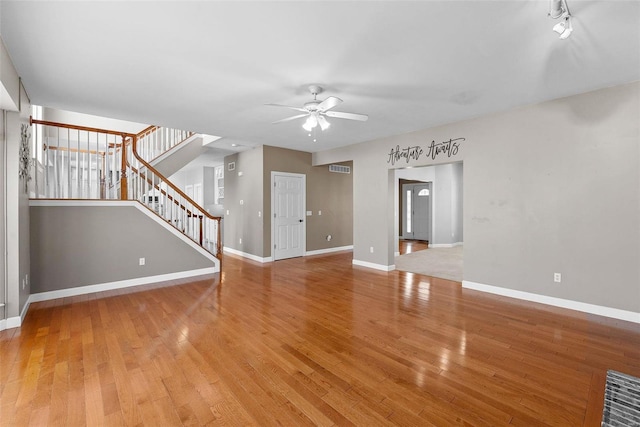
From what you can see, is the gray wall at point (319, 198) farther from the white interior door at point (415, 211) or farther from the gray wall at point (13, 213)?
the gray wall at point (13, 213)

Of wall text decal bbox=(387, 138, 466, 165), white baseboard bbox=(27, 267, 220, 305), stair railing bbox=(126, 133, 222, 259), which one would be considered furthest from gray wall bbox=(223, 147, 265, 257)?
wall text decal bbox=(387, 138, 466, 165)

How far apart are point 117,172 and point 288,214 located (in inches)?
140

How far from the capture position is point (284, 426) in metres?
1.74

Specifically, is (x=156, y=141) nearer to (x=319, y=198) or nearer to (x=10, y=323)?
(x=319, y=198)

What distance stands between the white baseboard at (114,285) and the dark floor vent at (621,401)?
5.41m

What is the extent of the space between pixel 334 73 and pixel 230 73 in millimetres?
1097

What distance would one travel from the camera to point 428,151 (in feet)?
16.9

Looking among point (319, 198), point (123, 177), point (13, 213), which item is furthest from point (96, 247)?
point (319, 198)

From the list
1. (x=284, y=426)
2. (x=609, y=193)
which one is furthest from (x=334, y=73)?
(x=609, y=193)

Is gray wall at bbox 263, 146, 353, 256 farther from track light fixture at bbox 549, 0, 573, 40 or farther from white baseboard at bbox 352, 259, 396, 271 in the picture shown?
track light fixture at bbox 549, 0, 573, 40

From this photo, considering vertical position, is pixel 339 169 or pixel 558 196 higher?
pixel 339 169

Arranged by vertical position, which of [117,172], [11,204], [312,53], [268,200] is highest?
[312,53]

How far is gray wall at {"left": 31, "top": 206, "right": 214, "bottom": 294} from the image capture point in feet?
13.2

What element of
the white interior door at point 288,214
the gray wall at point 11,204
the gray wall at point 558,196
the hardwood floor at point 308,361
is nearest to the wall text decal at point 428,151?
the gray wall at point 558,196
